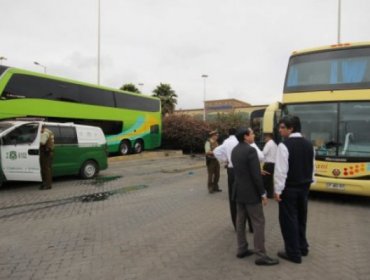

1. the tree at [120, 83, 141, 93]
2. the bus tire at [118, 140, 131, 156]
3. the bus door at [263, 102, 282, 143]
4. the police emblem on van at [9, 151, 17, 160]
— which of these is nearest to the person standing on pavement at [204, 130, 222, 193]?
the bus door at [263, 102, 282, 143]

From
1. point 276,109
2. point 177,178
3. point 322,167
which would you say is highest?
point 276,109

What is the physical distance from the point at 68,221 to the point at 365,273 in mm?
5046

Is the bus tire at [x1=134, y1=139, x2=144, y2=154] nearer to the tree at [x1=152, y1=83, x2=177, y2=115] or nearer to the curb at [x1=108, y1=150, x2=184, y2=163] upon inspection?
the curb at [x1=108, y1=150, x2=184, y2=163]

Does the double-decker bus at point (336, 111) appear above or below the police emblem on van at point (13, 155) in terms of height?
above

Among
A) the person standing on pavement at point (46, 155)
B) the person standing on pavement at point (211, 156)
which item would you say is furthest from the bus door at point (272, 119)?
the person standing on pavement at point (46, 155)

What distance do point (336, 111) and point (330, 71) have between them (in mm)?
1109

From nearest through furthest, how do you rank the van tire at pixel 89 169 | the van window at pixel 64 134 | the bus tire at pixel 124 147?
the van window at pixel 64 134 → the van tire at pixel 89 169 → the bus tire at pixel 124 147

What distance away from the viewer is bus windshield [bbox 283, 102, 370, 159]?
326 inches

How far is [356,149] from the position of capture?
827 centimetres

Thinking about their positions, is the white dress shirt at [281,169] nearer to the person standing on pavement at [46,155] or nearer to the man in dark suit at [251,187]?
the man in dark suit at [251,187]

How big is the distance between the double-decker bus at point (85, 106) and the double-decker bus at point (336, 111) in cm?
940

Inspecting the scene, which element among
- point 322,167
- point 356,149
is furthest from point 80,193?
point 356,149

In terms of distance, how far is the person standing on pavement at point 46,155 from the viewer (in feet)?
32.3

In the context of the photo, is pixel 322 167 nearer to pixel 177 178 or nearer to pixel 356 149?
pixel 356 149
